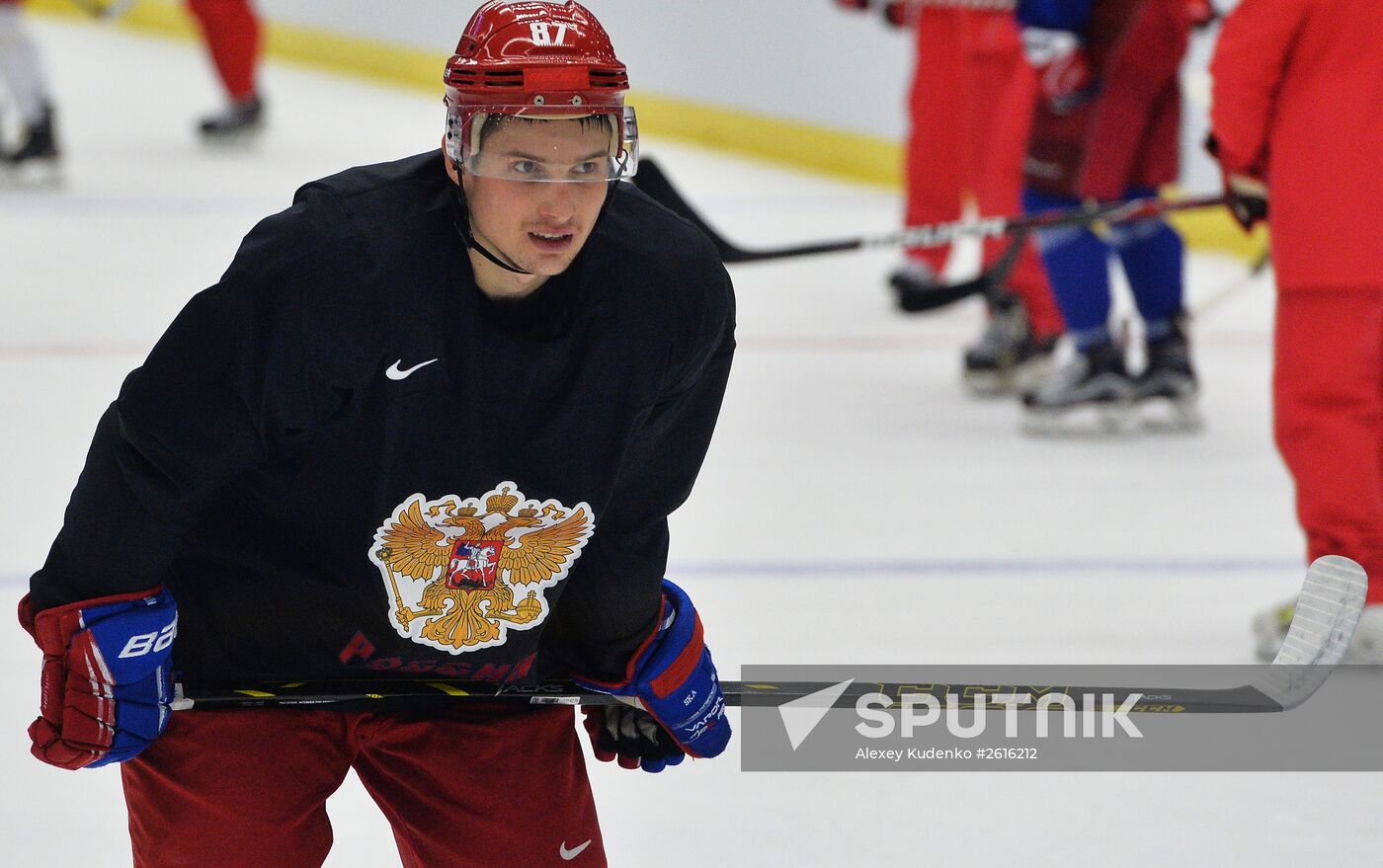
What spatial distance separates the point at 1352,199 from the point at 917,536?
1114 millimetres

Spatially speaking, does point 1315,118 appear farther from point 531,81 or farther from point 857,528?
point 531,81

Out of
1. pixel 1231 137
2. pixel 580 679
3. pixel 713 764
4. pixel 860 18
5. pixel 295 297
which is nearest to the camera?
pixel 295 297

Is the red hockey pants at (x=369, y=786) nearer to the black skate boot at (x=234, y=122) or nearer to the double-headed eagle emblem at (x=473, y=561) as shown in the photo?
the double-headed eagle emblem at (x=473, y=561)

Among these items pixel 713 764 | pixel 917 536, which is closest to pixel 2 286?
pixel 917 536

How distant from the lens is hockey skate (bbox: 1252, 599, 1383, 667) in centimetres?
250

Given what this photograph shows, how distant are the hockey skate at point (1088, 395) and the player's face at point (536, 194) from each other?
2.58 meters

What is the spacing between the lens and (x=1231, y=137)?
251 centimetres

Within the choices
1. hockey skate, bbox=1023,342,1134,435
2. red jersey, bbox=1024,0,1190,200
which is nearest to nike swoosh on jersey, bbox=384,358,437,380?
red jersey, bbox=1024,0,1190,200

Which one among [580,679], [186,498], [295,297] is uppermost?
[295,297]

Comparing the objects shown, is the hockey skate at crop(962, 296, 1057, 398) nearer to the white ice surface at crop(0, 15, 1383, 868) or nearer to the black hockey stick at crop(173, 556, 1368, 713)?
the white ice surface at crop(0, 15, 1383, 868)

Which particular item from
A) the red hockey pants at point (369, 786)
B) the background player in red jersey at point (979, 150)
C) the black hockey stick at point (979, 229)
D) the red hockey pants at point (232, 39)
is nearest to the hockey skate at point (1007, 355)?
Answer: the background player in red jersey at point (979, 150)

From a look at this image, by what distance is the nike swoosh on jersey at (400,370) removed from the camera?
1492mm

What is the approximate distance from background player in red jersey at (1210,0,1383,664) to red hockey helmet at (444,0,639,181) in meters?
1.21

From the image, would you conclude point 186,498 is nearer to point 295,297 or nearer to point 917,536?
point 295,297
